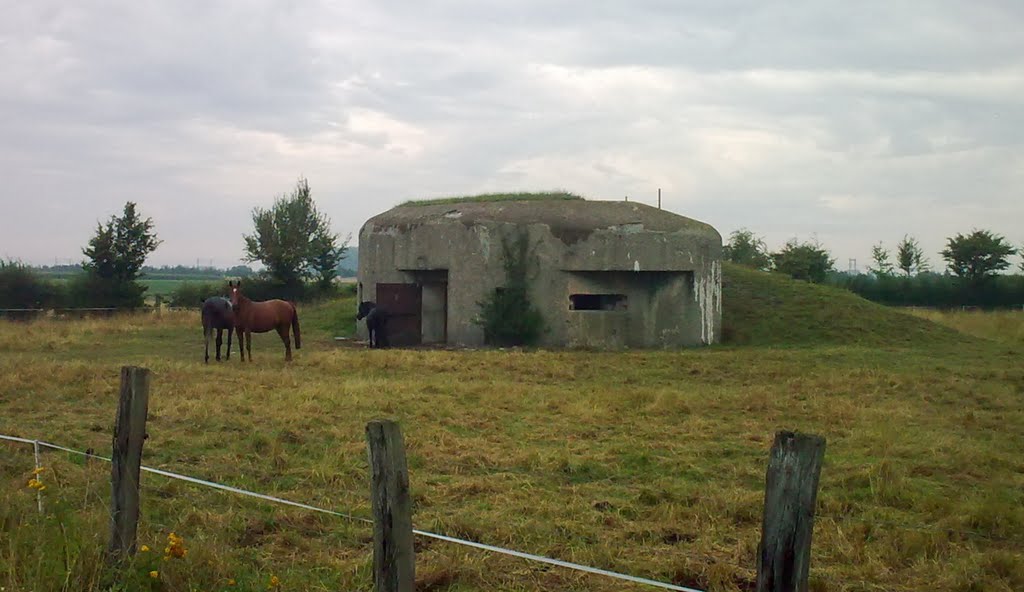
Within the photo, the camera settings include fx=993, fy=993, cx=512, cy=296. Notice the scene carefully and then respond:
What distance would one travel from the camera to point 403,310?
20.8 metres

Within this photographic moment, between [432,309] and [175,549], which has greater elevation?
[432,309]

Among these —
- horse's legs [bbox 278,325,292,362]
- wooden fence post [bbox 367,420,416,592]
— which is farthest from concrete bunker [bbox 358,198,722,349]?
wooden fence post [bbox 367,420,416,592]

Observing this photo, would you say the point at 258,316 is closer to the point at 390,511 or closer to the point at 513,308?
the point at 513,308

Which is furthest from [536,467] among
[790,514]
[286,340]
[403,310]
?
[403,310]

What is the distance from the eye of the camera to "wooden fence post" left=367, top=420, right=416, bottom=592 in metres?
3.54

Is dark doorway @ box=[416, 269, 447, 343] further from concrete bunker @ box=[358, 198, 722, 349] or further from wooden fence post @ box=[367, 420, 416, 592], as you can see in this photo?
wooden fence post @ box=[367, 420, 416, 592]

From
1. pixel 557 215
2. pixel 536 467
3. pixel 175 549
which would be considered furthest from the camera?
pixel 557 215

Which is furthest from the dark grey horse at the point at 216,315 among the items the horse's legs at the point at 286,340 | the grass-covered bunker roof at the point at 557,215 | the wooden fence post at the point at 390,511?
the wooden fence post at the point at 390,511

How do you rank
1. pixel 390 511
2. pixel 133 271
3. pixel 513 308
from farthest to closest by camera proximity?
1. pixel 133 271
2. pixel 513 308
3. pixel 390 511

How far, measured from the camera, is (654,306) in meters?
20.1

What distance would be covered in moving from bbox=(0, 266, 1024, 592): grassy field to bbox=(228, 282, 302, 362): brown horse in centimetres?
80

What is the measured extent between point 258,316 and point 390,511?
46.0 feet

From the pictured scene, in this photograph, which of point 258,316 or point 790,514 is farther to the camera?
point 258,316

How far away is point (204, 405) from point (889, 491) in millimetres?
6710
